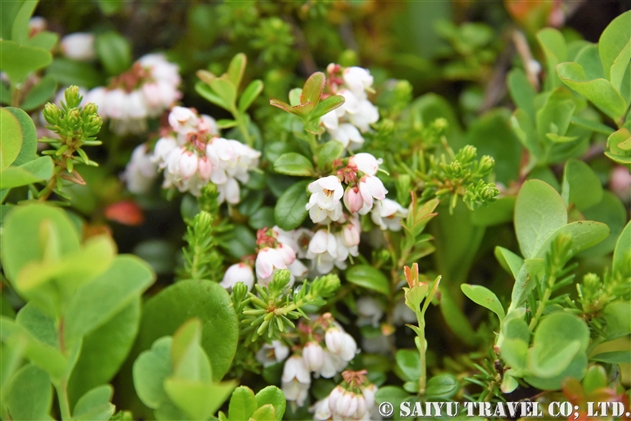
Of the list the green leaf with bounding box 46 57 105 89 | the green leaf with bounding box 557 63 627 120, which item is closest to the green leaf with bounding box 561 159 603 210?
the green leaf with bounding box 557 63 627 120

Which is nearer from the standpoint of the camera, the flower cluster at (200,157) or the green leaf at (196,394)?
the green leaf at (196,394)

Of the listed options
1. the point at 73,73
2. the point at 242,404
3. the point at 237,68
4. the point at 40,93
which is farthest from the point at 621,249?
the point at 73,73

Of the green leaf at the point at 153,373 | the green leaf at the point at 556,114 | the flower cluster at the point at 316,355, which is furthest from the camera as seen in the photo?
the green leaf at the point at 556,114

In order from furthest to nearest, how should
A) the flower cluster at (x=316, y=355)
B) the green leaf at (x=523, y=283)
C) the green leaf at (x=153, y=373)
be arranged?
the flower cluster at (x=316, y=355), the green leaf at (x=523, y=283), the green leaf at (x=153, y=373)

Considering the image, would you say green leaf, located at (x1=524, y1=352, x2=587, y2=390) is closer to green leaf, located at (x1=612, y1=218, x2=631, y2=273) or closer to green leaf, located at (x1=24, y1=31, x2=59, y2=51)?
green leaf, located at (x1=612, y1=218, x2=631, y2=273)

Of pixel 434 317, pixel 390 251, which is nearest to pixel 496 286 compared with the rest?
pixel 434 317

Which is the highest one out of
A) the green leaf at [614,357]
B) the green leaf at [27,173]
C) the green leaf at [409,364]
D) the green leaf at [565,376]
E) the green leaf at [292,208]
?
the green leaf at [27,173]

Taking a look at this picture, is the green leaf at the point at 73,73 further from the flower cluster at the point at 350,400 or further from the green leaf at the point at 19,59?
the flower cluster at the point at 350,400

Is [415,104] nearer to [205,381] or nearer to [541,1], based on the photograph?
[541,1]

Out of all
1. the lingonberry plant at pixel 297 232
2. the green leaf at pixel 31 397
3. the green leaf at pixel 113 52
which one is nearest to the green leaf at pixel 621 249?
the lingonberry plant at pixel 297 232
